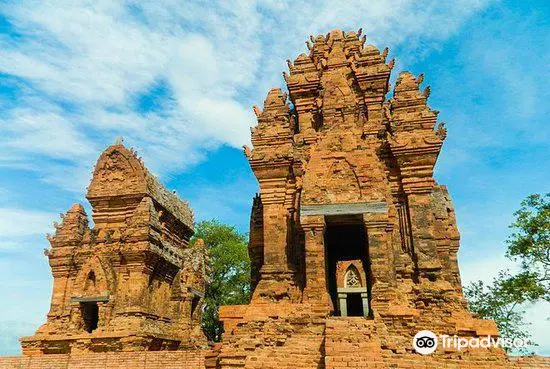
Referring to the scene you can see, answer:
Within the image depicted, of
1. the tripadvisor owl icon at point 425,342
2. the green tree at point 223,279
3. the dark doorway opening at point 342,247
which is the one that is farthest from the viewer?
the green tree at point 223,279

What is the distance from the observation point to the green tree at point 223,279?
3056 cm

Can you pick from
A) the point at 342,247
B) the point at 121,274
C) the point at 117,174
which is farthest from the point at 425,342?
the point at 117,174

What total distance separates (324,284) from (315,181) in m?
2.41

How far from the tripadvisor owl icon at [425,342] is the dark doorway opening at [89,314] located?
38.0ft

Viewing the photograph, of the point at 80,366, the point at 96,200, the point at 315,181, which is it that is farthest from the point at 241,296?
the point at 315,181

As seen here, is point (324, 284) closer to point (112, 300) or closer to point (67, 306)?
point (112, 300)

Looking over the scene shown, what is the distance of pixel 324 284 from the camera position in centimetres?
987

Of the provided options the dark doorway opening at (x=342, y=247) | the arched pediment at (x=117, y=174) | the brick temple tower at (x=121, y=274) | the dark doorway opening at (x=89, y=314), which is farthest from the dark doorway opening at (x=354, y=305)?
the dark doorway opening at (x=89, y=314)

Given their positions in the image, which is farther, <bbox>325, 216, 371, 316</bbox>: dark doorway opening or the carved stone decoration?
<bbox>325, 216, 371, 316</bbox>: dark doorway opening

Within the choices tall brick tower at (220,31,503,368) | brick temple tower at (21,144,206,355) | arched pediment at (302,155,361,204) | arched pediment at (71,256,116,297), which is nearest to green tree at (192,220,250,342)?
brick temple tower at (21,144,206,355)

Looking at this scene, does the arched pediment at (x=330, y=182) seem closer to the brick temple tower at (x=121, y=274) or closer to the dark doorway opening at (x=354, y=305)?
the dark doorway opening at (x=354, y=305)

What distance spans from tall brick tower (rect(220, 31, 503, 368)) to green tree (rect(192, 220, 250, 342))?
697 inches

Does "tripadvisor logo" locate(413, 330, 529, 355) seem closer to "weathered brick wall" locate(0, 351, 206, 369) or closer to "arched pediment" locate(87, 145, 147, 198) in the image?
"weathered brick wall" locate(0, 351, 206, 369)

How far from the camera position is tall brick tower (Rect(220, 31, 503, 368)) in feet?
29.2
